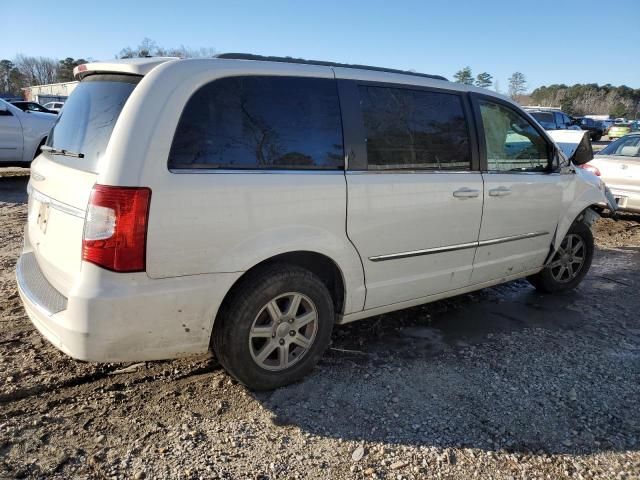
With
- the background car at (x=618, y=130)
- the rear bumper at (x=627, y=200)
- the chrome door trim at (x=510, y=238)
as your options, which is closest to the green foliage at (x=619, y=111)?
the background car at (x=618, y=130)

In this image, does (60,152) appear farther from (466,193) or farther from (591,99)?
(591,99)

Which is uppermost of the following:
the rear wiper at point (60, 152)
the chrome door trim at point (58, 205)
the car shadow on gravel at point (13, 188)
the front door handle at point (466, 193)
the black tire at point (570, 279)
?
the rear wiper at point (60, 152)

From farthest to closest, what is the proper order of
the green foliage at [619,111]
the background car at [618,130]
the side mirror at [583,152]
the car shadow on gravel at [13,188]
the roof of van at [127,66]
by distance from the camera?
the green foliage at [619,111] → the background car at [618,130] → the car shadow on gravel at [13,188] → the side mirror at [583,152] → the roof of van at [127,66]

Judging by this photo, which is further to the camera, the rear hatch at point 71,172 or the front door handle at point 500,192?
the front door handle at point 500,192

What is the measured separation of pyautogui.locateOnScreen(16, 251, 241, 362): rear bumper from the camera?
2443 mm

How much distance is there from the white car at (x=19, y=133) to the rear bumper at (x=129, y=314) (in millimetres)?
8758

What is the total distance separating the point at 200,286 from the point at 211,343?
47 cm

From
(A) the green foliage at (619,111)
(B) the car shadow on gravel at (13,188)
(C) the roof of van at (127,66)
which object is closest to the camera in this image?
(C) the roof of van at (127,66)

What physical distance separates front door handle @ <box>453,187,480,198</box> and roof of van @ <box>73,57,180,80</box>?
2.07 metres

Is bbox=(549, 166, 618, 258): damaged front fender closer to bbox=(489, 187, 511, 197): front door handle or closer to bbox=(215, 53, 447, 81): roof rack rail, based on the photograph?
bbox=(489, 187, 511, 197): front door handle

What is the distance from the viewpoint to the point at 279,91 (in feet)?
9.67

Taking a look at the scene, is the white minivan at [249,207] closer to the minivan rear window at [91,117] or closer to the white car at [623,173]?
the minivan rear window at [91,117]

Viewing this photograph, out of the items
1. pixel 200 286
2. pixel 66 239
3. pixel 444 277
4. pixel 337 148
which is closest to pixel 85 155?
pixel 66 239

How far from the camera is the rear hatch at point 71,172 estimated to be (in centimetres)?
257
